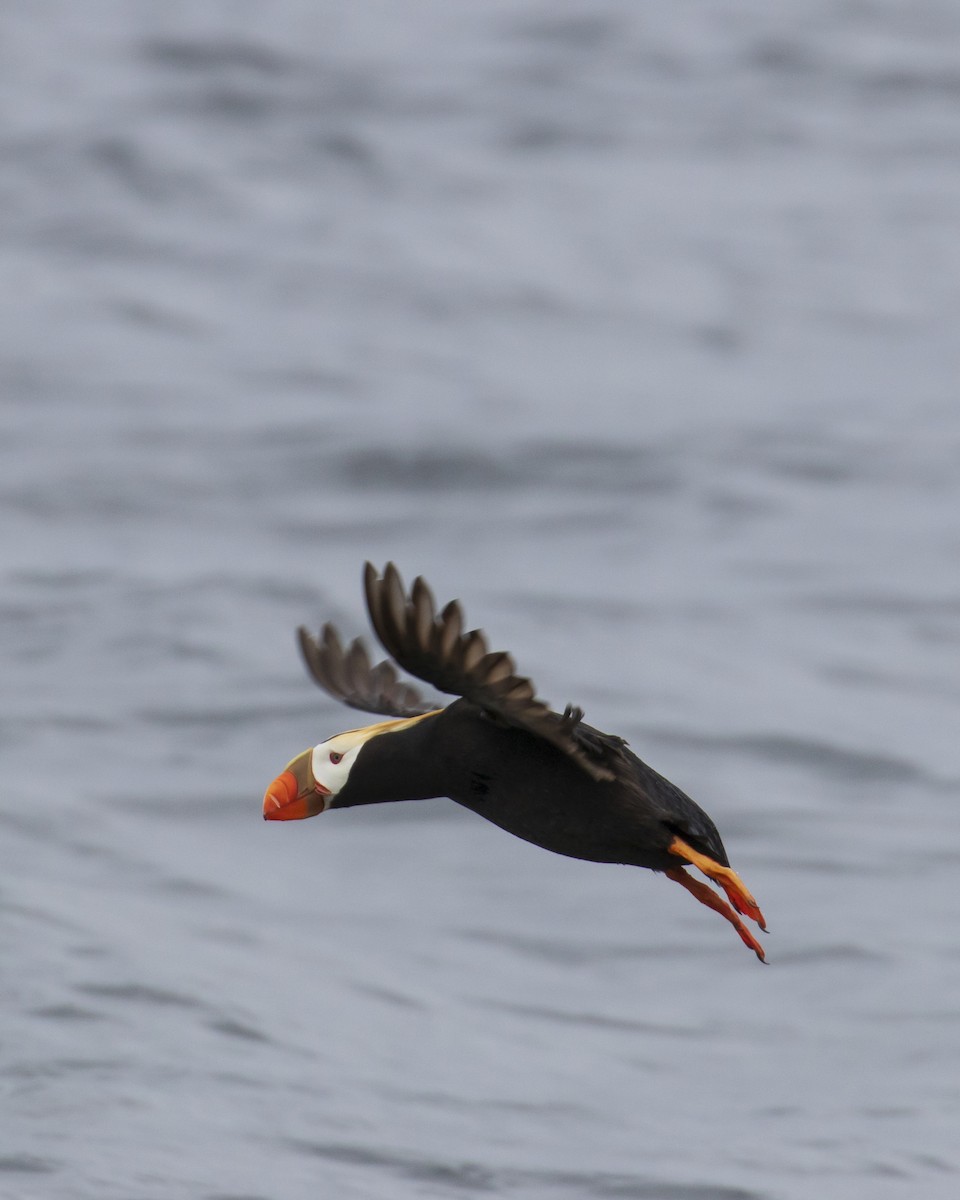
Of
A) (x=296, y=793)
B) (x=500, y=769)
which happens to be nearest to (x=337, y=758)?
(x=296, y=793)

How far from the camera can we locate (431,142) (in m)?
31.7

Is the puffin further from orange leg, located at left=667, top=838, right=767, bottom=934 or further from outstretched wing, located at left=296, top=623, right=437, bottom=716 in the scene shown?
outstretched wing, located at left=296, top=623, right=437, bottom=716

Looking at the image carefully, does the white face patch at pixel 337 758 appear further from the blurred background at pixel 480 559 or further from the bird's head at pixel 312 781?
the blurred background at pixel 480 559

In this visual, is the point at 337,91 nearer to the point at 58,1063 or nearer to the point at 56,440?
the point at 56,440

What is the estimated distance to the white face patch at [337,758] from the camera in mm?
7309

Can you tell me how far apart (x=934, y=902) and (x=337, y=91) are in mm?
17154

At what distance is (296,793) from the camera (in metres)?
7.30

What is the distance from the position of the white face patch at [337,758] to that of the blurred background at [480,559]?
15.4 ft

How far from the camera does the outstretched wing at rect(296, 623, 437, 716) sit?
8516 mm

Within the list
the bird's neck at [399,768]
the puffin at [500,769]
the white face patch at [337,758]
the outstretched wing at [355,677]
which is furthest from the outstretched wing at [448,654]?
the outstretched wing at [355,677]

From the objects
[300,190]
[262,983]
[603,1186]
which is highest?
[300,190]

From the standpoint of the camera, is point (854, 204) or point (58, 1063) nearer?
point (58, 1063)


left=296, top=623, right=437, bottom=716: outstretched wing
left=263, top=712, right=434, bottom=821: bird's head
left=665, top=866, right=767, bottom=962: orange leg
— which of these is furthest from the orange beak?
left=296, top=623, right=437, bottom=716: outstretched wing

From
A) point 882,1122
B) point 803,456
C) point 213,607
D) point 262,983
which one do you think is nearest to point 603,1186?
point 882,1122
